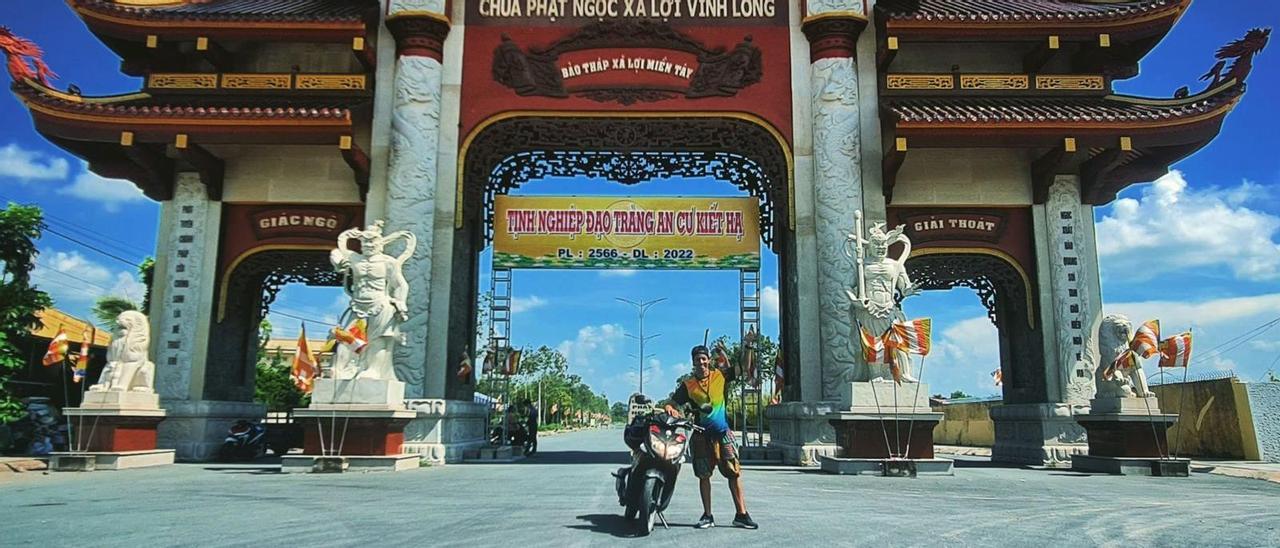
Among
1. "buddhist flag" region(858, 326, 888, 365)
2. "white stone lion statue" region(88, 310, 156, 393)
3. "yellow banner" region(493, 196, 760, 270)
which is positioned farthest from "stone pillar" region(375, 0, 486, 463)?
"buddhist flag" region(858, 326, 888, 365)

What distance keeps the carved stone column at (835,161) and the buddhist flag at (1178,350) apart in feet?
18.0

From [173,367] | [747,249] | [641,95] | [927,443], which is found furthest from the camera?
[747,249]

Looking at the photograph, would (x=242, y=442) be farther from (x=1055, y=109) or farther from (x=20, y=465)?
(x=1055, y=109)

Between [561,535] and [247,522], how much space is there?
10.3 ft

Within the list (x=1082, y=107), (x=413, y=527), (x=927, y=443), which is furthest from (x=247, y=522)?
(x=1082, y=107)

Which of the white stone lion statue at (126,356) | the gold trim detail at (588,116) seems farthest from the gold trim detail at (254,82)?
the white stone lion statue at (126,356)

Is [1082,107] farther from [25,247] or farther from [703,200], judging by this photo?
[25,247]

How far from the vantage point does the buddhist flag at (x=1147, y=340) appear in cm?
1464

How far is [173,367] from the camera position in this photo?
703 inches

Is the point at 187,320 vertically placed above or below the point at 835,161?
below

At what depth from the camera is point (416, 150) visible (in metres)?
18.2

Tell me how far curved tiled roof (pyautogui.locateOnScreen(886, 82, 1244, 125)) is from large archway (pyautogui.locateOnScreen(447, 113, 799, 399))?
3164 mm

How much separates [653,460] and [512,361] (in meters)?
14.1

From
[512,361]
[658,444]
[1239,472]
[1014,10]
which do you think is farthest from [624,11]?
[1239,472]
